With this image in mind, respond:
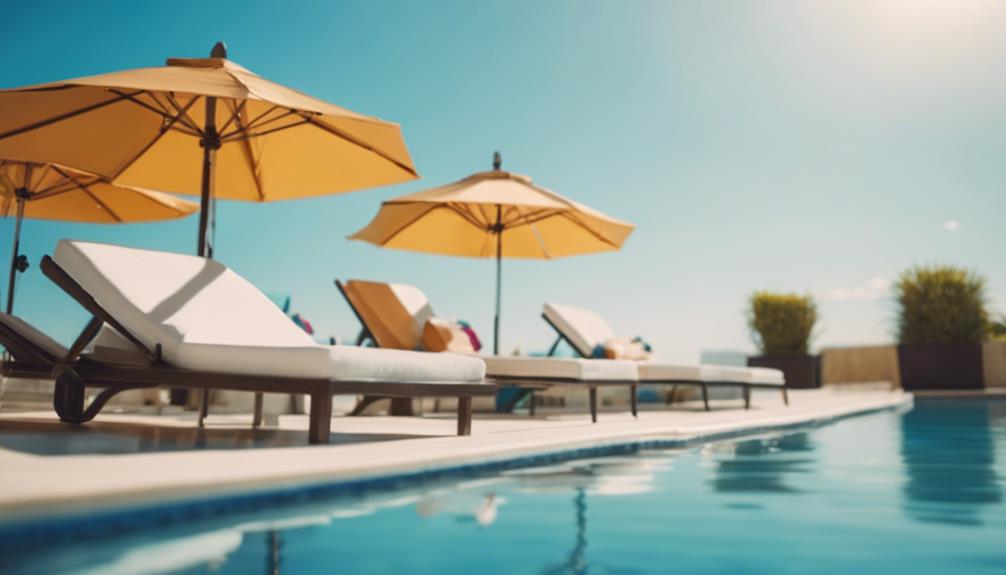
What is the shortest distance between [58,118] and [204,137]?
997 millimetres

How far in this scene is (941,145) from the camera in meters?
18.4

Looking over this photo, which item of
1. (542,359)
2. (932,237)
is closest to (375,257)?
(542,359)

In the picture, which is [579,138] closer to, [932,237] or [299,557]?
[932,237]

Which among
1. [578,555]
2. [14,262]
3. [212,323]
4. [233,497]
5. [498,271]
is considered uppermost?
[498,271]

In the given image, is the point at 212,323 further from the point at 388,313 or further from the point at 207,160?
the point at 388,313

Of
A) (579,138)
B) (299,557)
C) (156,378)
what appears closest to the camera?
(299,557)

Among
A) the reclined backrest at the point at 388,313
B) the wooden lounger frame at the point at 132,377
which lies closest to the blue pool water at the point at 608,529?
the wooden lounger frame at the point at 132,377

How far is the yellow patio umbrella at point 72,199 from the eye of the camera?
7359 millimetres

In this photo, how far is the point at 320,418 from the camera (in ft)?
12.5

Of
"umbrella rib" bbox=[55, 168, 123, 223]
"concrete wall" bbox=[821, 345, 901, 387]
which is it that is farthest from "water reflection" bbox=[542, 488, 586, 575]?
"concrete wall" bbox=[821, 345, 901, 387]

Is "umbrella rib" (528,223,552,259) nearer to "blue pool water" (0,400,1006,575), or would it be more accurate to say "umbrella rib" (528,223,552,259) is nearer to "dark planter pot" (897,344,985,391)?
"blue pool water" (0,400,1006,575)

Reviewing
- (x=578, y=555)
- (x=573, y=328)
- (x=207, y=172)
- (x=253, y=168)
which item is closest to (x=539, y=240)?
(x=573, y=328)

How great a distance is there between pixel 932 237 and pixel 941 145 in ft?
7.08

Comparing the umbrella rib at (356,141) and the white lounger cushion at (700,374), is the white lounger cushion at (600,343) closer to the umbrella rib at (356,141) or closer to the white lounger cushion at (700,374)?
the white lounger cushion at (700,374)
